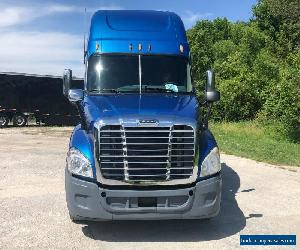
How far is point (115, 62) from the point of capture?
26.8ft

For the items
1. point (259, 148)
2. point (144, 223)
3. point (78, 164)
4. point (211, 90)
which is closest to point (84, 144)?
point (78, 164)

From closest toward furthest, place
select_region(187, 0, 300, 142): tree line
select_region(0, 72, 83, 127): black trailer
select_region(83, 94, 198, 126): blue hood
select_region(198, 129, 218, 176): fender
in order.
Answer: select_region(83, 94, 198, 126): blue hood → select_region(198, 129, 218, 176): fender → select_region(187, 0, 300, 142): tree line → select_region(0, 72, 83, 127): black trailer

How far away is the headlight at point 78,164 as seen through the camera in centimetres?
635

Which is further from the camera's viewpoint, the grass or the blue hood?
the grass

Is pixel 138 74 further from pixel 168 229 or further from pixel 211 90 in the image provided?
pixel 168 229

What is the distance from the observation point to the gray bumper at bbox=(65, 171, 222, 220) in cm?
623

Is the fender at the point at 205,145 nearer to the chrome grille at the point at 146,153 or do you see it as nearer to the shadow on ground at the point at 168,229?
the chrome grille at the point at 146,153

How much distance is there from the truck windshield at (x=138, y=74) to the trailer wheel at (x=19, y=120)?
21960 millimetres

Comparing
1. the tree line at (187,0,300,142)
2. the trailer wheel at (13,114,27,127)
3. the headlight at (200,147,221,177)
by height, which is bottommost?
the trailer wheel at (13,114,27,127)

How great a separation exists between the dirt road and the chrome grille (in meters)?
0.97

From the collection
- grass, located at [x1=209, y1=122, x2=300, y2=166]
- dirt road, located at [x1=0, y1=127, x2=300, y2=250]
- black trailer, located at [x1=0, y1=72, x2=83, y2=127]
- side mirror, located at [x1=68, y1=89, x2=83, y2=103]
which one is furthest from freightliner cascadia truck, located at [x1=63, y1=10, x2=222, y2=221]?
black trailer, located at [x1=0, y1=72, x2=83, y2=127]

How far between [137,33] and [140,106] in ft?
7.90

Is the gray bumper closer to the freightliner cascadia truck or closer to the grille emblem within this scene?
the freightliner cascadia truck

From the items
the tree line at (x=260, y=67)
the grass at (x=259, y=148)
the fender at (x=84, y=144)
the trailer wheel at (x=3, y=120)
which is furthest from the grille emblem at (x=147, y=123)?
the trailer wheel at (x=3, y=120)
